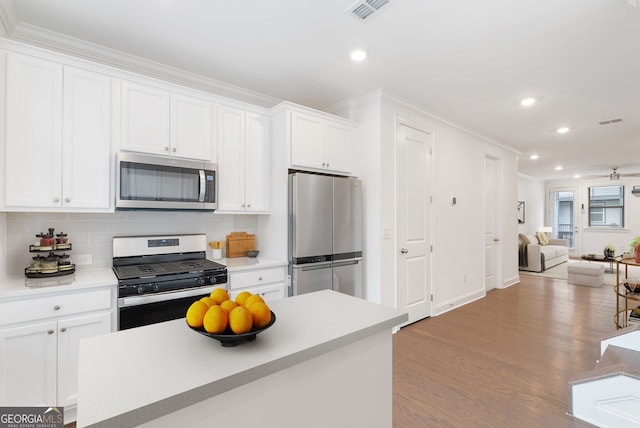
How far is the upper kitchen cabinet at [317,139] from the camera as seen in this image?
298 centimetres

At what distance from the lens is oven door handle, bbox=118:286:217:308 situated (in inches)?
80.3

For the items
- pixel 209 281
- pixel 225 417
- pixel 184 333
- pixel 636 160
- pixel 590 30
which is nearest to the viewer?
pixel 225 417

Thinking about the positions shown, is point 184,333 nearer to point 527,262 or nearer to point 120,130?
point 120,130

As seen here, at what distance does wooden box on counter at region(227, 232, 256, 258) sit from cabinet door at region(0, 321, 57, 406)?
151cm

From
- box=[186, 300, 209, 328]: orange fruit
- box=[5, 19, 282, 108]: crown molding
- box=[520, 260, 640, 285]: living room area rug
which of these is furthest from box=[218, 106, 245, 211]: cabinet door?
box=[520, 260, 640, 285]: living room area rug

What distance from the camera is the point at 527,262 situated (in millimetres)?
7406

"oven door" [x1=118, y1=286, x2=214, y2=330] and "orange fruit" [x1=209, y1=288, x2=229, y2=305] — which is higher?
"orange fruit" [x1=209, y1=288, x2=229, y2=305]

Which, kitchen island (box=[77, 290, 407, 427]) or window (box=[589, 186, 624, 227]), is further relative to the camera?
window (box=[589, 186, 624, 227])

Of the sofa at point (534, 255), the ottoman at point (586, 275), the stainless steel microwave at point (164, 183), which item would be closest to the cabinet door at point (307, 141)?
the stainless steel microwave at point (164, 183)

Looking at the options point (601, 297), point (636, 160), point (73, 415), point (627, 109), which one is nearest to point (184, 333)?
point (73, 415)

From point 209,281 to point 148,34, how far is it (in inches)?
76.4

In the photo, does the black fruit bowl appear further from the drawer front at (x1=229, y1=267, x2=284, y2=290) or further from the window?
the window

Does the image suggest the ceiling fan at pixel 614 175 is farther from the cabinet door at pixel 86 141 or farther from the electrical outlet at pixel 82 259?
the electrical outlet at pixel 82 259

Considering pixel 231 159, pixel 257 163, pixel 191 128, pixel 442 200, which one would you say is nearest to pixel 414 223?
pixel 442 200
